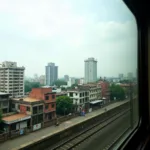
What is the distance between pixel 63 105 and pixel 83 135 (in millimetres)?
502

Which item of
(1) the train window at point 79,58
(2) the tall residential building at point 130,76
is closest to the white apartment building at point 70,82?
(1) the train window at point 79,58

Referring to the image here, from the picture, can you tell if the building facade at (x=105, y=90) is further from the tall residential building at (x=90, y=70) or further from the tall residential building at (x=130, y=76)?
the tall residential building at (x=130, y=76)

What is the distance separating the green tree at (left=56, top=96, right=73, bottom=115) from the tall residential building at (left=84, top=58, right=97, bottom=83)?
1.22 feet

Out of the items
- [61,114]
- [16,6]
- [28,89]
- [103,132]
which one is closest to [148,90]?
[103,132]

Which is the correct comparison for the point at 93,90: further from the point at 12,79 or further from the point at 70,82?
the point at 12,79

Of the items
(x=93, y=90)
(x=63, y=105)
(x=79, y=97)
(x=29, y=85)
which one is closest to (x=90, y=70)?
(x=93, y=90)

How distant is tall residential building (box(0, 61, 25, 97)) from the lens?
931mm

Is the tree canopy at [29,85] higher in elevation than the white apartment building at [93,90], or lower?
higher

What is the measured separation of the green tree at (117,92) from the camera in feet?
7.34

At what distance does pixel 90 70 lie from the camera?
1747mm

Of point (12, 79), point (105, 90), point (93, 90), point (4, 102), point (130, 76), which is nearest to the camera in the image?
point (4, 102)

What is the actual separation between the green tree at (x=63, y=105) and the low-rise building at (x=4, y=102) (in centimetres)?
41

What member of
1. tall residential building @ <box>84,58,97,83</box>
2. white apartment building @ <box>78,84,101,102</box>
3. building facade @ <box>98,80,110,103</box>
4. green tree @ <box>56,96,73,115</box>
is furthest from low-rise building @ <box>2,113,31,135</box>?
building facade @ <box>98,80,110,103</box>

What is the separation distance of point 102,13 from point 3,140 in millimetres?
1465
